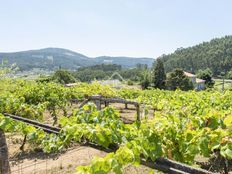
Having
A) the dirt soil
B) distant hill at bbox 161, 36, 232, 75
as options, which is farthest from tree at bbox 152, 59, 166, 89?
distant hill at bbox 161, 36, 232, 75

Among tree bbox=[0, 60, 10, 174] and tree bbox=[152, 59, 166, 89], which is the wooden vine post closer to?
tree bbox=[0, 60, 10, 174]

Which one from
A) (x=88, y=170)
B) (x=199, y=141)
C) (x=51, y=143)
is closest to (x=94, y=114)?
(x=51, y=143)

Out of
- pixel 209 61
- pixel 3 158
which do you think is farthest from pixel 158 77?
pixel 209 61

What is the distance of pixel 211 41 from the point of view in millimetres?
138000

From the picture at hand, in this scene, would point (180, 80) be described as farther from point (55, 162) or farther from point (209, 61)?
point (209, 61)

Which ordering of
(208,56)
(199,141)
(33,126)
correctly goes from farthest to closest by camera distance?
(208,56) < (33,126) < (199,141)

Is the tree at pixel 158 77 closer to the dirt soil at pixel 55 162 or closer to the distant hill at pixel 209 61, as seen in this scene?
the dirt soil at pixel 55 162

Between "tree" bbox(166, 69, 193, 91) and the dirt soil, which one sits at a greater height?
the dirt soil

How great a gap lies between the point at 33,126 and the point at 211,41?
144536 mm

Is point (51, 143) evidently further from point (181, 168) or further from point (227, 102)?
point (227, 102)

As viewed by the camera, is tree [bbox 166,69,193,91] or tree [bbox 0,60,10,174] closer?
tree [bbox 0,60,10,174]

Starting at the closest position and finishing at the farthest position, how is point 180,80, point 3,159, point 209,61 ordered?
point 3,159
point 180,80
point 209,61

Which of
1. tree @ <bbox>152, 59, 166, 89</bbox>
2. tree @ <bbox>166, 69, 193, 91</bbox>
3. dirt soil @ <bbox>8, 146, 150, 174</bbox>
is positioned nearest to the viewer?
dirt soil @ <bbox>8, 146, 150, 174</bbox>

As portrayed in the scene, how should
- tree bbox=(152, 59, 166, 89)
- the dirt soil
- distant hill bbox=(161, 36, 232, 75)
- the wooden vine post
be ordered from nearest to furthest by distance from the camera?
the wooden vine post
the dirt soil
tree bbox=(152, 59, 166, 89)
distant hill bbox=(161, 36, 232, 75)
